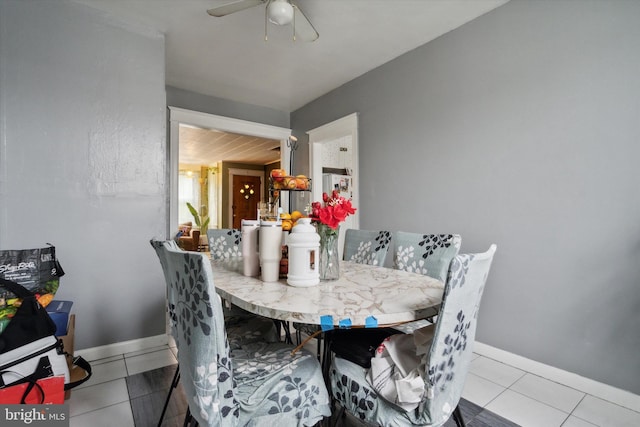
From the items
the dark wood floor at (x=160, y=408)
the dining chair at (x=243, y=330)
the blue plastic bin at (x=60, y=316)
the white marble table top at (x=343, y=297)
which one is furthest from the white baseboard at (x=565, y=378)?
the blue plastic bin at (x=60, y=316)

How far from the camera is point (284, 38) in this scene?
2.78 metres

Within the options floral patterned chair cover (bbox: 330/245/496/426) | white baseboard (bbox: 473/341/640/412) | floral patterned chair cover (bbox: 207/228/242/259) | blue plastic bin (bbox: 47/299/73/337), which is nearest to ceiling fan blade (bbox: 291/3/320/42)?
floral patterned chair cover (bbox: 207/228/242/259)

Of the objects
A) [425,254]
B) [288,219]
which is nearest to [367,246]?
[425,254]

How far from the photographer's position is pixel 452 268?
0.87m

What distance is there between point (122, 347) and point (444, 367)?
8.03 feet

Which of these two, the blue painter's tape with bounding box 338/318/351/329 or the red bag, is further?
the red bag

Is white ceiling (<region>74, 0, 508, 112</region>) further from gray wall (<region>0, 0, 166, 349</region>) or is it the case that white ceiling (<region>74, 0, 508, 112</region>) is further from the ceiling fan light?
the ceiling fan light

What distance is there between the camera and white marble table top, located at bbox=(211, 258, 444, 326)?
96 cm

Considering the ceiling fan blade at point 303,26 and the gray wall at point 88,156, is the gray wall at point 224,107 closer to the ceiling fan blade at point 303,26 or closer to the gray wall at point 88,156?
the gray wall at point 88,156

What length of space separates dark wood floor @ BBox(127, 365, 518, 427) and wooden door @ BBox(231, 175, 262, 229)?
7464 millimetres

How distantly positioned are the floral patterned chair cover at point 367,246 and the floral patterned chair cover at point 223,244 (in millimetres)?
875

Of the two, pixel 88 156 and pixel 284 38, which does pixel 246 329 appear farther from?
pixel 284 38

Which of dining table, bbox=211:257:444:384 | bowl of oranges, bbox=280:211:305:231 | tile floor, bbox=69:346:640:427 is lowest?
tile floor, bbox=69:346:640:427

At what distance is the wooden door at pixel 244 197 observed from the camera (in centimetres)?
943
